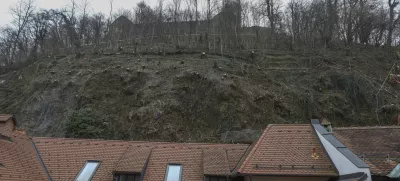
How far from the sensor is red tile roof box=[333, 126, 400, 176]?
1261 centimetres

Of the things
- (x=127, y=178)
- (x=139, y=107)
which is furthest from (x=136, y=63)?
(x=127, y=178)

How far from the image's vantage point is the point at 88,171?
13.8m

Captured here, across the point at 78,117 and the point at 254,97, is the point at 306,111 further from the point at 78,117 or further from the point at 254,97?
the point at 78,117

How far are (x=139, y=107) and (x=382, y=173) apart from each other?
20573 mm

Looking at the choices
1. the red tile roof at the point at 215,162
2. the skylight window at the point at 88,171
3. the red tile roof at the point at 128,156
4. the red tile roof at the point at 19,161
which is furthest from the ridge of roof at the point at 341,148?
the red tile roof at the point at 19,161

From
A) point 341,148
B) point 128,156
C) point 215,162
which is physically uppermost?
point 341,148

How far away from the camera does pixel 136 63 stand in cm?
3534

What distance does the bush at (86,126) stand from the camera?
79.4 ft

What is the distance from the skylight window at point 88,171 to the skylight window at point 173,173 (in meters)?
3.07

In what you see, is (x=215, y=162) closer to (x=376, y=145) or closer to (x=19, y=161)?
(x=376, y=145)

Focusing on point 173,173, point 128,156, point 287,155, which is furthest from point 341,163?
point 128,156

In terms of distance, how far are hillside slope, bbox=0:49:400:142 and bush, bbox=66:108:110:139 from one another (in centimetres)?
16

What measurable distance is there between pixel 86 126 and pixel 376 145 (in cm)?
1900

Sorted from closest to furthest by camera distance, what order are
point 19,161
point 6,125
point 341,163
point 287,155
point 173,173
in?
point 341,163 → point 287,155 → point 19,161 → point 173,173 → point 6,125
